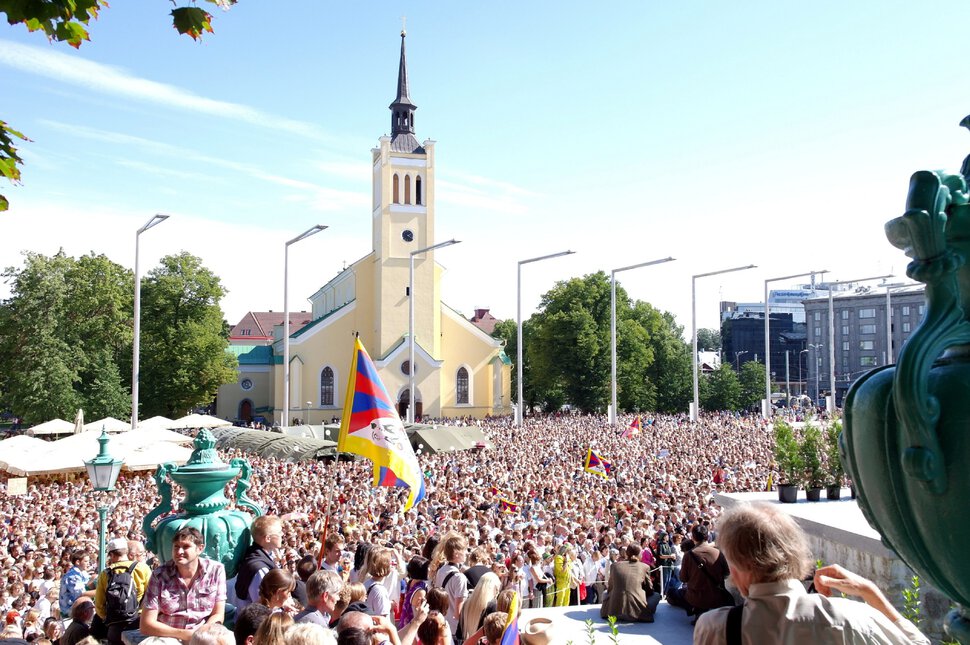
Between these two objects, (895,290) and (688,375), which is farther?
(895,290)

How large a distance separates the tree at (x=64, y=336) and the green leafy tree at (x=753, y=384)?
5149cm

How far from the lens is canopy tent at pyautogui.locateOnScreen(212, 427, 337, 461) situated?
2992 cm

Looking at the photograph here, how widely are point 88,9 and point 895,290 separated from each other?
→ 90.8 meters

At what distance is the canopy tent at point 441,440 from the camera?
1281 inches

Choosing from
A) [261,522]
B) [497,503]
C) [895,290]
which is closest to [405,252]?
[497,503]

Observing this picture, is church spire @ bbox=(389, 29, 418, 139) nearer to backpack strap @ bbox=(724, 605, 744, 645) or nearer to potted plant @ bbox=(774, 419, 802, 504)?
potted plant @ bbox=(774, 419, 802, 504)

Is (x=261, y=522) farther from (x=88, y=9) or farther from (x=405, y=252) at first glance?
(x=405, y=252)

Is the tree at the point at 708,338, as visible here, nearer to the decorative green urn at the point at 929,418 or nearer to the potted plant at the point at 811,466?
the potted plant at the point at 811,466

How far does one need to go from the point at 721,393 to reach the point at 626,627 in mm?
66116

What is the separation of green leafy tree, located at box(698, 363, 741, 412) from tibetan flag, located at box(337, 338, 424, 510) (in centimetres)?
6513

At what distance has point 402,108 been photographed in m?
65.1

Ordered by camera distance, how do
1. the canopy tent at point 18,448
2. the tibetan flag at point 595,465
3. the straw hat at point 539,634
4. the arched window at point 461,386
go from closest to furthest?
the straw hat at point 539,634
the tibetan flag at point 595,465
the canopy tent at point 18,448
the arched window at point 461,386

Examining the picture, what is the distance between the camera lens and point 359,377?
8.98m

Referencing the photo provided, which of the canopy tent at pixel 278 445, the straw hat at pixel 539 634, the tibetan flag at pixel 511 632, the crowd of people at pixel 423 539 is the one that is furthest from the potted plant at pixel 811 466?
the canopy tent at pixel 278 445
